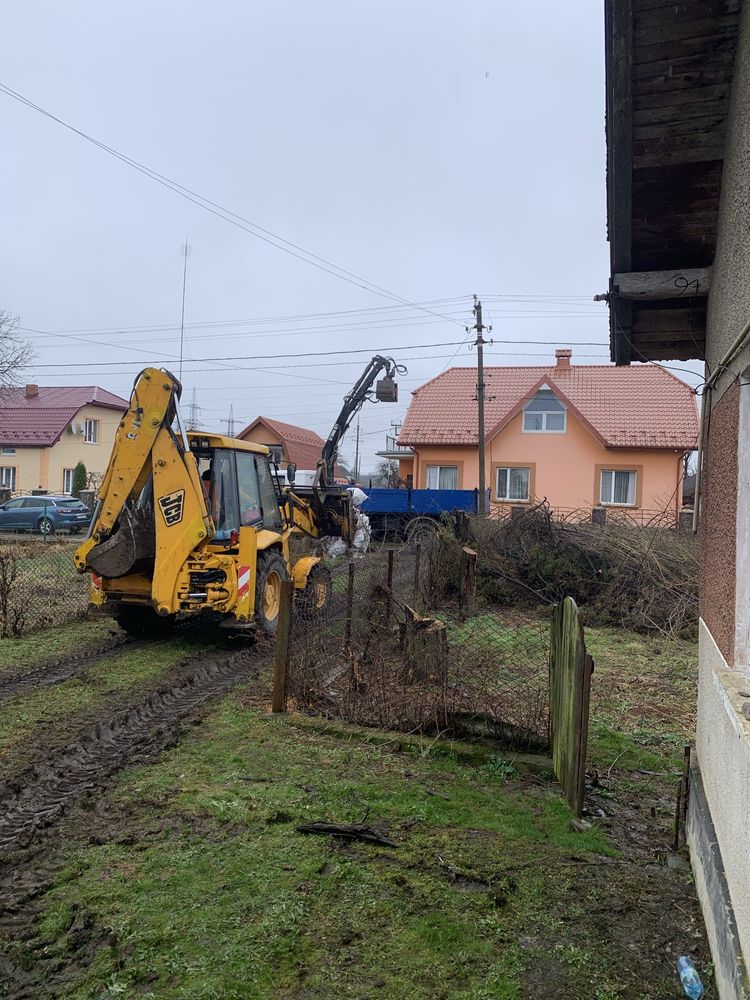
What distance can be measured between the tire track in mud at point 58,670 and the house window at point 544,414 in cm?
2245

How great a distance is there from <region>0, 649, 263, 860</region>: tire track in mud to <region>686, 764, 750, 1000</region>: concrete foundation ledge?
3.02 m

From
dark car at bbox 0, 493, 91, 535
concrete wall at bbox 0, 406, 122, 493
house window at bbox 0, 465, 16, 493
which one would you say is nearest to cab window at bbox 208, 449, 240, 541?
dark car at bbox 0, 493, 91, 535

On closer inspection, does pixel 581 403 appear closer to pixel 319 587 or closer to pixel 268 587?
pixel 319 587

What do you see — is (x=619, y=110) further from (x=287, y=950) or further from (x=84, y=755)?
(x=84, y=755)

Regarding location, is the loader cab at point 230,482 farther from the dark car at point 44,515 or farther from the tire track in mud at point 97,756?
the dark car at point 44,515

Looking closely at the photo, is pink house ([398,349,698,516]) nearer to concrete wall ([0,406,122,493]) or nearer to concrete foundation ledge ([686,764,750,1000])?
concrete wall ([0,406,122,493])

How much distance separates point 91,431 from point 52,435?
116 inches

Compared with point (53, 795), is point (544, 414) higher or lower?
higher

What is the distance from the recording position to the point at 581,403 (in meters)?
28.9

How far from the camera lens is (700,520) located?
15.0 feet

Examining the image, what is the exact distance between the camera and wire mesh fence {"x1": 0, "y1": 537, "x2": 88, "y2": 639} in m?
9.05

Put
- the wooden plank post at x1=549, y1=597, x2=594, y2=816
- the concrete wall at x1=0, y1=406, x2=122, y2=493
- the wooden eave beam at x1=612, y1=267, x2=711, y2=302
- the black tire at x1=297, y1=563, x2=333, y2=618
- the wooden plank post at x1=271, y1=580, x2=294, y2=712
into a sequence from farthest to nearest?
the concrete wall at x1=0, y1=406, x2=122, y2=493 → the black tire at x1=297, y1=563, x2=333, y2=618 → the wooden plank post at x1=271, y1=580, x2=294, y2=712 → the wooden eave beam at x1=612, y1=267, x2=711, y2=302 → the wooden plank post at x1=549, y1=597, x2=594, y2=816

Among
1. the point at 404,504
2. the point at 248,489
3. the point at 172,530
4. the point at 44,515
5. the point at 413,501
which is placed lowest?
the point at 44,515

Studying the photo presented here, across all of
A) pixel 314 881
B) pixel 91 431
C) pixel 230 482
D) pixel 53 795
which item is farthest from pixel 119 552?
pixel 91 431
